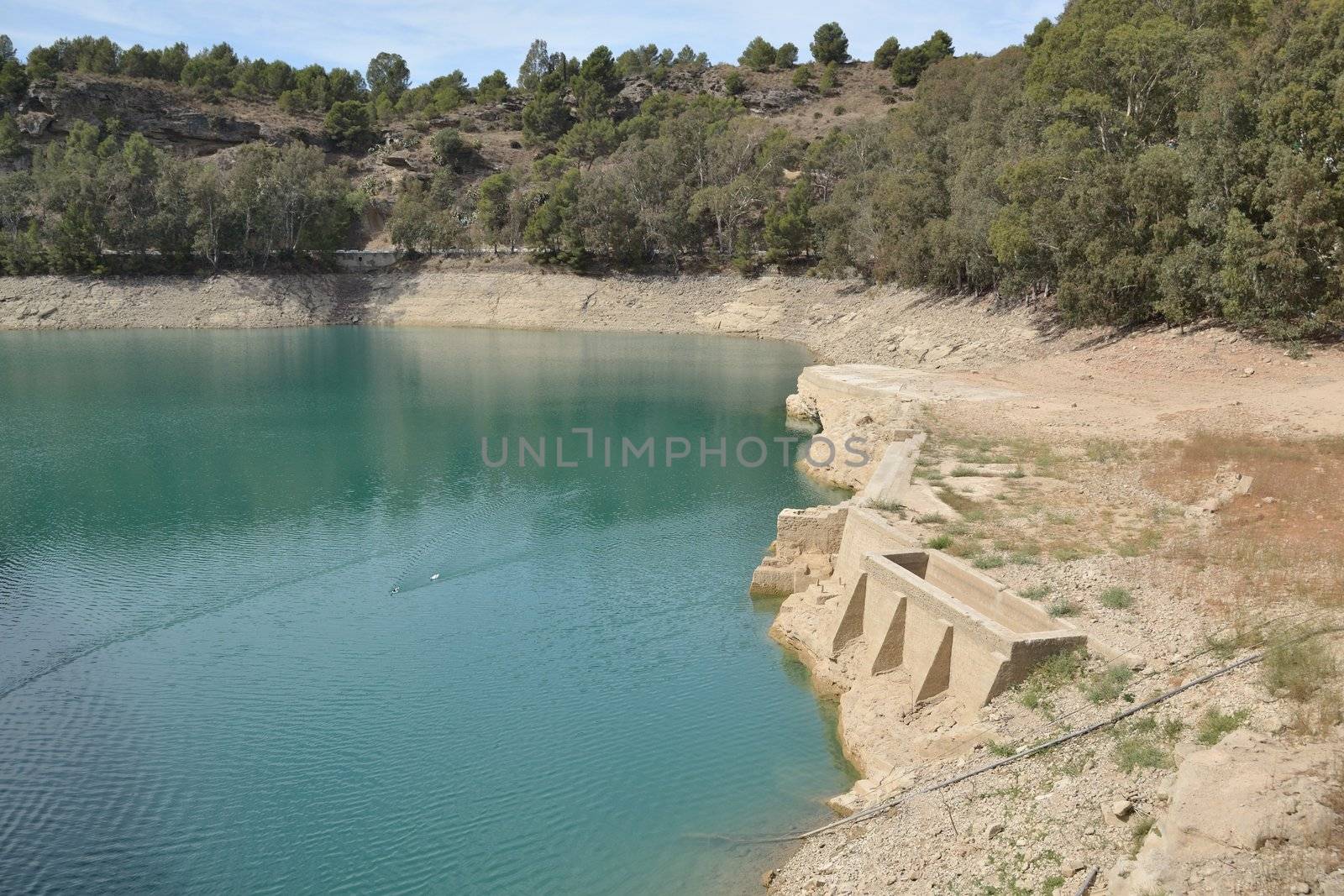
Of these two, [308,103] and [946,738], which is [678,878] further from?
[308,103]

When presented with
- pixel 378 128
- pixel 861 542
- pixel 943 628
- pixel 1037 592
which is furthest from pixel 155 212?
pixel 1037 592

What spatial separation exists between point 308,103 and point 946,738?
387 feet

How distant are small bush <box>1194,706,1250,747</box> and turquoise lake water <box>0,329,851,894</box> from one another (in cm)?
473

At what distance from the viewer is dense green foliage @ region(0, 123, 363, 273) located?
240 feet

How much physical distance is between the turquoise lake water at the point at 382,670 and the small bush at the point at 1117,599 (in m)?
4.55

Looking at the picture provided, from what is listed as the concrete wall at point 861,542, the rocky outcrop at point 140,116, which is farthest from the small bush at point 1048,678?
the rocky outcrop at point 140,116

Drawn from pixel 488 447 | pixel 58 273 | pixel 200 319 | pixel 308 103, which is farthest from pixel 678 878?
pixel 308 103

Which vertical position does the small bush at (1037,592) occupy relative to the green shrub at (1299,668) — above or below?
below

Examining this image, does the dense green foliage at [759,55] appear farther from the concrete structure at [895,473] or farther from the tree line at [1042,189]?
the concrete structure at [895,473]

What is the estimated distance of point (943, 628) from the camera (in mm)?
14578

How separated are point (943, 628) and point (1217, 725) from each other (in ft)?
15.0

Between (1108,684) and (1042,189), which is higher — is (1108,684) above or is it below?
below

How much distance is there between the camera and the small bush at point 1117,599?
14.8 meters

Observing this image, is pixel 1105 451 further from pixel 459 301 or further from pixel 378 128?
pixel 378 128
